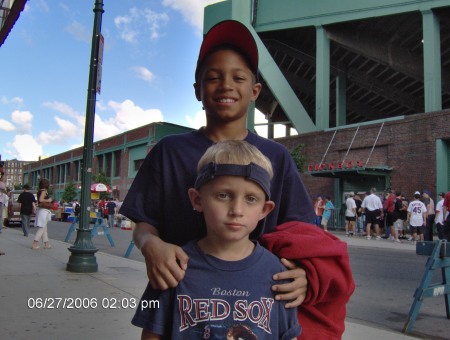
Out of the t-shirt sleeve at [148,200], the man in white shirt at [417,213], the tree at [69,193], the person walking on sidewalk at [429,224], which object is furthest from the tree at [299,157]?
the tree at [69,193]

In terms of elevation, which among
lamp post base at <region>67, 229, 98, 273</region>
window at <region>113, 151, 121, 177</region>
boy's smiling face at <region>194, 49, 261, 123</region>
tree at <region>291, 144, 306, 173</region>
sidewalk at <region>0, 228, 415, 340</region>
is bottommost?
sidewalk at <region>0, 228, 415, 340</region>

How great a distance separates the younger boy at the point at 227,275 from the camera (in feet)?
5.22

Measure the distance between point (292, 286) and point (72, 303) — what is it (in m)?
4.09

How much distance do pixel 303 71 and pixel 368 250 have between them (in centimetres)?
2295

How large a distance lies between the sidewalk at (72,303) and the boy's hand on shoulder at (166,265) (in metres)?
2.65

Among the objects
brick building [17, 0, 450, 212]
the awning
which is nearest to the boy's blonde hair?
brick building [17, 0, 450, 212]

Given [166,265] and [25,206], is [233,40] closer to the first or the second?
[166,265]

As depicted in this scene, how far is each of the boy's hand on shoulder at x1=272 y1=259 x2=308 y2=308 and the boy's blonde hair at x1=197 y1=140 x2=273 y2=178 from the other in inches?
15.1

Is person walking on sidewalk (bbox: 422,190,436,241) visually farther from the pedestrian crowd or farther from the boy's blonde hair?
the boy's blonde hair

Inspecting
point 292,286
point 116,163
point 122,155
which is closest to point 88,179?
point 292,286

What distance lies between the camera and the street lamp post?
7.43 m

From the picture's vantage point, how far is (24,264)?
316 inches

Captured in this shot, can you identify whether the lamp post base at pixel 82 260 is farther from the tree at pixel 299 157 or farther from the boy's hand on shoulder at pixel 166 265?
the tree at pixel 299 157

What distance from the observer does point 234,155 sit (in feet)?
5.50
